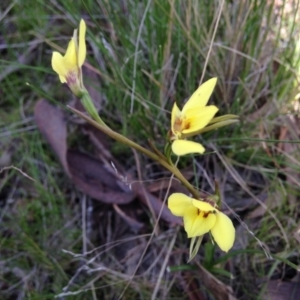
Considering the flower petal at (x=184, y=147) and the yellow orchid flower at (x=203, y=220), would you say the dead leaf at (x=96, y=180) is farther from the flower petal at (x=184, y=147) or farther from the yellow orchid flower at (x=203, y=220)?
the flower petal at (x=184, y=147)

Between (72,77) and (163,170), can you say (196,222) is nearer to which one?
(72,77)

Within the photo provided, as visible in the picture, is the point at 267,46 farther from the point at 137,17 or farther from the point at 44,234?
the point at 44,234

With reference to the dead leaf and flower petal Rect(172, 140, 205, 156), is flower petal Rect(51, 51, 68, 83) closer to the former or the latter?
flower petal Rect(172, 140, 205, 156)

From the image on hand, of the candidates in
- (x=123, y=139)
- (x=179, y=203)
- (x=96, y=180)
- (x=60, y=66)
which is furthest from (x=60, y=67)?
(x=96, y=180)

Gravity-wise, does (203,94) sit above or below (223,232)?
above

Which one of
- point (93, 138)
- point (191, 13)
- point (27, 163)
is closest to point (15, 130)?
point (27, 163)

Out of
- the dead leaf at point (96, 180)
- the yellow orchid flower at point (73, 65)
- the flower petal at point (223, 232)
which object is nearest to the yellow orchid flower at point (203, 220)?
the flower petal at point (223, 232)
